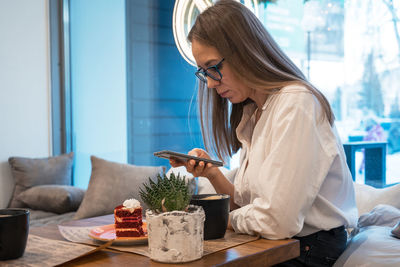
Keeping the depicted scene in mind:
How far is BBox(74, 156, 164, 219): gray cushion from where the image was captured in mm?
3082

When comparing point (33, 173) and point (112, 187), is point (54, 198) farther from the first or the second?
point (112, 187)

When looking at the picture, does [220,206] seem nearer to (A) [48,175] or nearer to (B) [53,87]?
(A) [48,175]

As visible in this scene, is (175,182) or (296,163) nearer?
(175,182)

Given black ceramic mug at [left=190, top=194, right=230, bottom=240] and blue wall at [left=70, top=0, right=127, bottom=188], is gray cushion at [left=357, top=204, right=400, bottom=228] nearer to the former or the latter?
black ceramic mug at [left=190, top=194, right=230, bottom=240]

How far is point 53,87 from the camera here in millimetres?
4332

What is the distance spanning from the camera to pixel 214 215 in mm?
1127

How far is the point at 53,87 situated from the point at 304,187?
11.8 ft

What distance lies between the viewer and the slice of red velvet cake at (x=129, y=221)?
117 cm

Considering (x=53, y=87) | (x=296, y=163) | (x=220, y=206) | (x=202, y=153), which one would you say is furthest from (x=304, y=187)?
(x=53, y=87)

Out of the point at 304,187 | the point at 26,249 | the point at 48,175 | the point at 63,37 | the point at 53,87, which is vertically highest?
the point at 63,37

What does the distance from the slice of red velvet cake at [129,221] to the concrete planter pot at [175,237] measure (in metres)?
0.22

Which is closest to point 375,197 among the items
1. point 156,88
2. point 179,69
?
point 179,69

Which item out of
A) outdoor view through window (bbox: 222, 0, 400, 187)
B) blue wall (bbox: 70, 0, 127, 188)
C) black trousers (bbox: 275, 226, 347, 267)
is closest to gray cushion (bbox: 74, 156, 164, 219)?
blue wall (bbox: 70, 0, 127, 188)

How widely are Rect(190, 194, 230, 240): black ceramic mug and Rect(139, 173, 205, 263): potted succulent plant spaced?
0.45 feet
